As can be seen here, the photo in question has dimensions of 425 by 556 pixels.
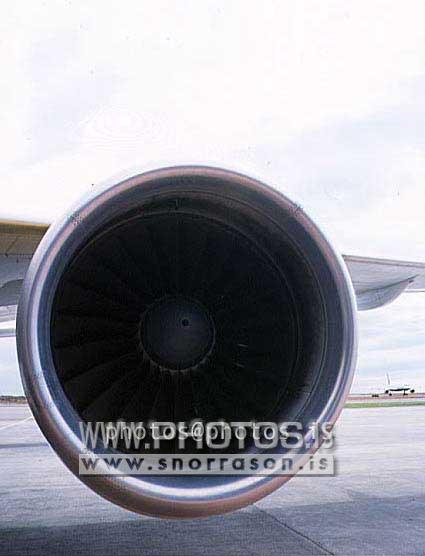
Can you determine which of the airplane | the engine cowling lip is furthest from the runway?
the engine cowling lip

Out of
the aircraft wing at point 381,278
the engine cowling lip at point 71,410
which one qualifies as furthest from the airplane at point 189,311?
the aircraft wing at point 381,278

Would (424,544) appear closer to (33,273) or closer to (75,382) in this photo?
(75,382)

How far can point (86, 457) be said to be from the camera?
9.64 ft

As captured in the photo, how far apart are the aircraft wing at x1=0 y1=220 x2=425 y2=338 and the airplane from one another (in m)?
0.02

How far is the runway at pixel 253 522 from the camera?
4.61 m

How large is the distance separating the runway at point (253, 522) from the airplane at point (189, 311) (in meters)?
1.20

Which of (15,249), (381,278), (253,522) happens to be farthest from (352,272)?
(15,249)

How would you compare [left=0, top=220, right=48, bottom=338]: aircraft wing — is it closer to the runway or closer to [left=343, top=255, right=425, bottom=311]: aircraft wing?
the runway

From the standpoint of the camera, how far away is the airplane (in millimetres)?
3076

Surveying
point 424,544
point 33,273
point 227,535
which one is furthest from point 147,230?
point 424,544

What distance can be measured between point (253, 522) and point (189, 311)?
216 centimetres

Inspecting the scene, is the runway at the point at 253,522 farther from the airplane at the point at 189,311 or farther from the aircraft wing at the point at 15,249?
the aircraft wing at the point at 15,249

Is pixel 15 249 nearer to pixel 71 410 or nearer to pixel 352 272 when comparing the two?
pixel 71 410

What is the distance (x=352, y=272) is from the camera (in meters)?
5.38
